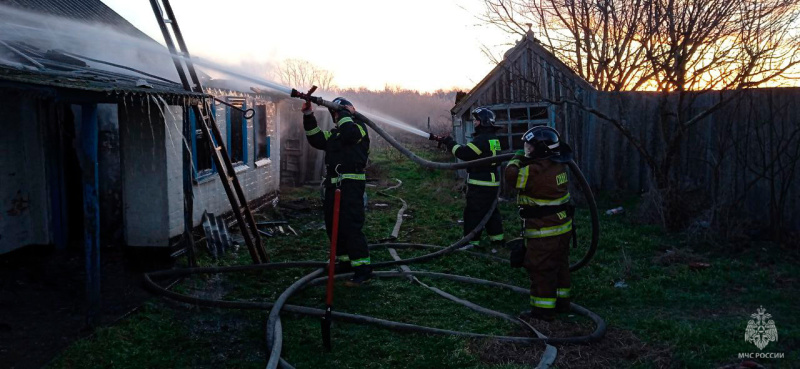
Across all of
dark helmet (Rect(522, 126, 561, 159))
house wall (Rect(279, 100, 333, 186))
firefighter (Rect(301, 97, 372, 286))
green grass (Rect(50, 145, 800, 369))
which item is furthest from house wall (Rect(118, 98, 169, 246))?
house wall (Rect(279, 100, 333, 186))

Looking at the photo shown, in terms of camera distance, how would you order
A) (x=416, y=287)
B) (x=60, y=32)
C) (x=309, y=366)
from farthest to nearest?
1. (x=60, y=32)
2. (x=416, y=287)
3. (x=309, y=366)

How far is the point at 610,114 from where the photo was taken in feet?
40.4

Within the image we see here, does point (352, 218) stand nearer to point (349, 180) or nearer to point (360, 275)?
point (349, 180)

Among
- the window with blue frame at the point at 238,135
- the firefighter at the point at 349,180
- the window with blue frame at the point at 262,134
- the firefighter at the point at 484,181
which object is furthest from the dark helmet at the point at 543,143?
the window with blue frame at the point at 262,134

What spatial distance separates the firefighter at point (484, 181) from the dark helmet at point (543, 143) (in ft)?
8.56

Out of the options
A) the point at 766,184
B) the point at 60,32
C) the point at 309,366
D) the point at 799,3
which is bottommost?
the point at 309,366

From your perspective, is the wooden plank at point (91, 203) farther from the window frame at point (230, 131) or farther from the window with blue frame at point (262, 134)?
the window with blue frame at point (262, 134)

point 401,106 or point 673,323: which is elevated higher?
point 401,106

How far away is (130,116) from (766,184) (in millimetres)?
8962

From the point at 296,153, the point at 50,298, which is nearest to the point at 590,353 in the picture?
the point at 50,298

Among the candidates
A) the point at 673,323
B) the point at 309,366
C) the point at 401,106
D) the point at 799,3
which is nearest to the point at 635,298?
the point at 673,323

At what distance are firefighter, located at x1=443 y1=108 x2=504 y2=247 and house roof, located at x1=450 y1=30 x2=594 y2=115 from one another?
4139mm

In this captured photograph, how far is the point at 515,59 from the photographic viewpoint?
1312 cm

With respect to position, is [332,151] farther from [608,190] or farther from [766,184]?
[608,190]
